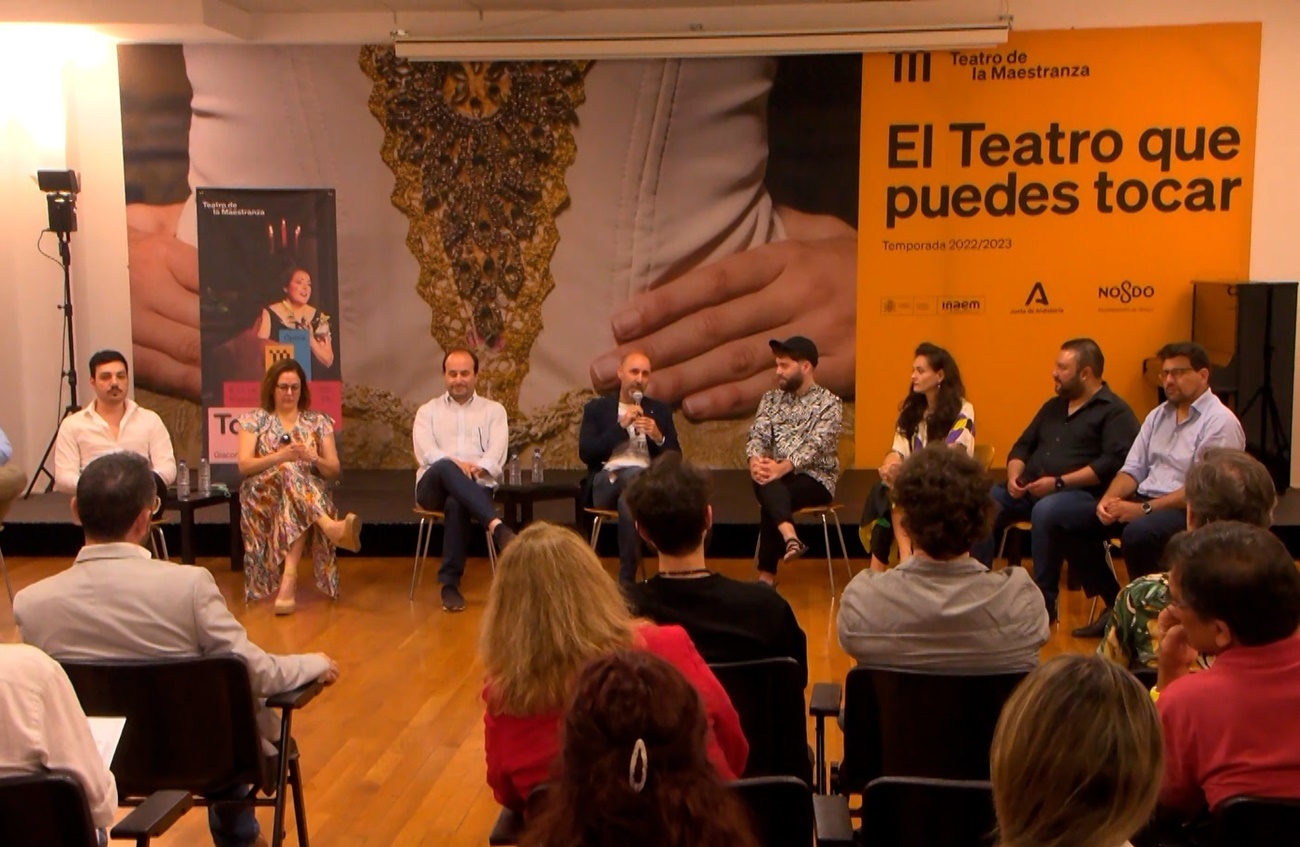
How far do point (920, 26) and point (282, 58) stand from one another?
4251mm

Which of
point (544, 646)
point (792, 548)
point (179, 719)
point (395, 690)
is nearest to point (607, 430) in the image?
point (792, 548)

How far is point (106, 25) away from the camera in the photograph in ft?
25.4

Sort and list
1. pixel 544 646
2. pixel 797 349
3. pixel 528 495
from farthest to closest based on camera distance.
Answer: pixel 528 495, pixel 797 349, pixel 544 646

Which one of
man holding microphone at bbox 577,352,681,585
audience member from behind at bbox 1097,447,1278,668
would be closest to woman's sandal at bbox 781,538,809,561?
man holding microphone at bbox 577,352,681,585

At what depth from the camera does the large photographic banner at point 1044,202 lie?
789 centimetres

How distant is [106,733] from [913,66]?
22.7 feet

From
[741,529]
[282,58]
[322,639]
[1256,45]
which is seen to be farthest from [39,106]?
[1256,45]

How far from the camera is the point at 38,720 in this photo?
214 cm

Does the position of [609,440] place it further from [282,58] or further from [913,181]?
[282,58]

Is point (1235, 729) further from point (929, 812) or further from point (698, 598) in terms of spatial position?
point (698, 598)

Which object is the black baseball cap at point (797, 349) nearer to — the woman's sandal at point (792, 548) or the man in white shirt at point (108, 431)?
the woman's sandal at point (792, 548)

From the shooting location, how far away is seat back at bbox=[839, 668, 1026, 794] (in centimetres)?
265

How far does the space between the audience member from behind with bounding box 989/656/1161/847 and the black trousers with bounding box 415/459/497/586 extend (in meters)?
4.84

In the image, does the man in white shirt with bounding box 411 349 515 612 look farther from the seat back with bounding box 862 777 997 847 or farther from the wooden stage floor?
the seat back with bounding box 862 777 997 847
